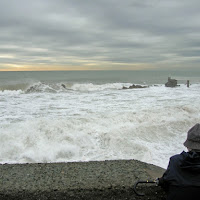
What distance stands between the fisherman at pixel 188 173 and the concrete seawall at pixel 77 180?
802 mm

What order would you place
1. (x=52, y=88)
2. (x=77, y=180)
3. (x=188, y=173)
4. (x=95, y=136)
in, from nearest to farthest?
1. (x=188, y=173)
2. (x=77, y=180)
3. (x=95, y=136)
4. (x=52, y=88)

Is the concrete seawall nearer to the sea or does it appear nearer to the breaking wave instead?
the sea

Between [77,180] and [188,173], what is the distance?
6.02 ft

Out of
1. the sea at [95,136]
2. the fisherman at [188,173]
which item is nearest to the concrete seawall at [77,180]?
the fisherman at [188,173]

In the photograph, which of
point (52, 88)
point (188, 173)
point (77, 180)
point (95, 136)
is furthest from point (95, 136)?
point (52, 88)

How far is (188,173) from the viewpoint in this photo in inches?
95.9

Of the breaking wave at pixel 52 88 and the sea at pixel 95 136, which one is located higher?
the breaking wave at pixel 52 88

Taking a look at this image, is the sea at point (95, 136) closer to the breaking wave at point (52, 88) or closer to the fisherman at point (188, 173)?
the fisherman at point (188, 173)

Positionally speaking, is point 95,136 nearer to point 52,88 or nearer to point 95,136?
point 95,136

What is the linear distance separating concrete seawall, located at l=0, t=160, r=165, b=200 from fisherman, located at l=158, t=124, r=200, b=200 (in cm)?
80

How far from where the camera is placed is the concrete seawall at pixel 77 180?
3178mm

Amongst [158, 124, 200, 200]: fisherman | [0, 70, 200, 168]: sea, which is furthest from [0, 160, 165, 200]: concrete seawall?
[0, 70, 200, 168]: sea

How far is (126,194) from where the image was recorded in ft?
10.5

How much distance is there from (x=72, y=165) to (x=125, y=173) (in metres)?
1.05
